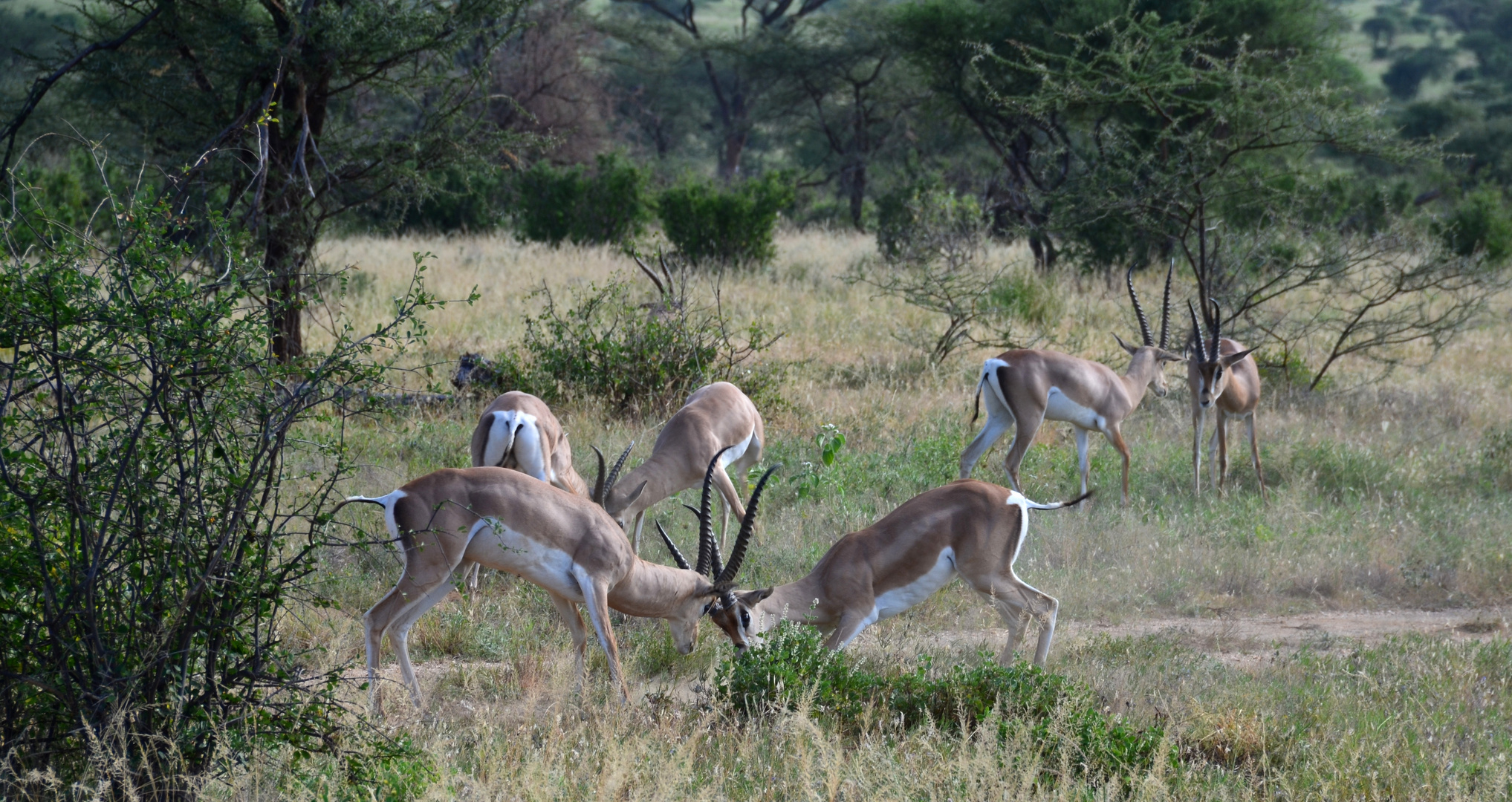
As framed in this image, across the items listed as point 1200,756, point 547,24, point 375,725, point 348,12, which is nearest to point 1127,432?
point 1200,756

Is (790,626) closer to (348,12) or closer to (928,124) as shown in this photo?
(348,12)

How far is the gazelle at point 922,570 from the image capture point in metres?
4.52

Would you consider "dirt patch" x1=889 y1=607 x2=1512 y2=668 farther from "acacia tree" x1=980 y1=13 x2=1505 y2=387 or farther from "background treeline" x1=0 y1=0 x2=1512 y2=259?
"background treeline" x1=0 y1=0 x2=1512 y2=259

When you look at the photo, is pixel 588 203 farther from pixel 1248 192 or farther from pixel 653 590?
pixel 653 590

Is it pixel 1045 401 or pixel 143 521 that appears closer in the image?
pixel 143 521

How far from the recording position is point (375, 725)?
3242mm

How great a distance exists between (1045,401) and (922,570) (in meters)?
2.81

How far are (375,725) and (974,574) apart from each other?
2269 millimetres

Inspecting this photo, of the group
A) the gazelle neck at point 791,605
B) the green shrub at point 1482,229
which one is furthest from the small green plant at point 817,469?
the green shrub at point 1482,229

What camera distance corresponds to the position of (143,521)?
2895 millimetres

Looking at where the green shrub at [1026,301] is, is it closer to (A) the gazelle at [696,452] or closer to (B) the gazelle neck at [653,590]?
(A) the gazelle at [696,452]

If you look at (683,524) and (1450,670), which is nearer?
(1450,670)

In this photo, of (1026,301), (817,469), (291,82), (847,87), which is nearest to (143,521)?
(817,469)

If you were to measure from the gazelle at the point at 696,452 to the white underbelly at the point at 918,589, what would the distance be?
3.83ft
